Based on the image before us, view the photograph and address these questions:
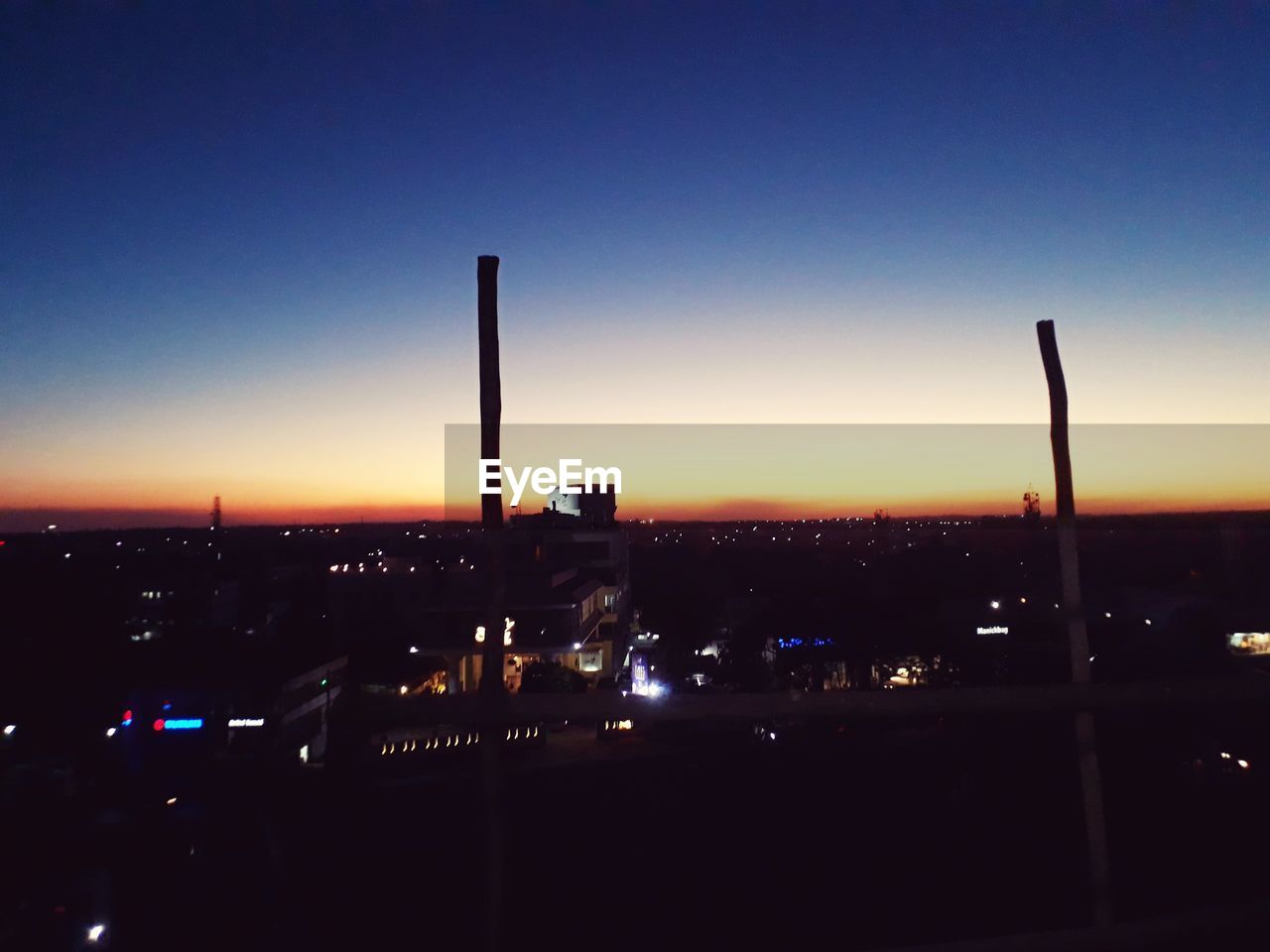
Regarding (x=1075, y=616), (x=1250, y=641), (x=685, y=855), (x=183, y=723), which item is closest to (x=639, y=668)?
(x=183, y=723)

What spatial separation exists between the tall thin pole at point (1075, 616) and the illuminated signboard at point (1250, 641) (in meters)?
6.32

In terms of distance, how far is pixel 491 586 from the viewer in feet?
4.75

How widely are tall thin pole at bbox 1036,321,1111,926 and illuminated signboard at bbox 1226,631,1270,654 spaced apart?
6.32 m

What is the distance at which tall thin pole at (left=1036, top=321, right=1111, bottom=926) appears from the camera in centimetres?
164

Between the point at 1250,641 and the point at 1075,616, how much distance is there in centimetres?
680

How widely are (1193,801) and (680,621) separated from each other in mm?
12844

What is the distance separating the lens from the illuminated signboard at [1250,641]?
6.41 m

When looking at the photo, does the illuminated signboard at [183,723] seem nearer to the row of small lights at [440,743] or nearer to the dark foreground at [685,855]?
the row of small lights at [440,743]

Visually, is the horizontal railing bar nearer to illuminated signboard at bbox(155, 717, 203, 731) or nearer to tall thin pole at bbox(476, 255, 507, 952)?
tall thin pole at bbox(476, 255, 507, 952)

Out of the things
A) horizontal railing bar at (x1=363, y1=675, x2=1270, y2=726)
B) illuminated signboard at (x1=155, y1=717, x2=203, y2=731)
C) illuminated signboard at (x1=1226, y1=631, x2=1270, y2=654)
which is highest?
horizontal railing bar at (x1=363, y1=675, x2=1270, y2=726)

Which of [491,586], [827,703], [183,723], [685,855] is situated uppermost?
[491,586]

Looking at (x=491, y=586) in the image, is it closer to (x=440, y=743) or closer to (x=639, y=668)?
(x=440, y=743)

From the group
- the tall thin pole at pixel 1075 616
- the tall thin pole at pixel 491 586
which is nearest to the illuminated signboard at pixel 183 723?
the tall thin pole at pixel 491 586

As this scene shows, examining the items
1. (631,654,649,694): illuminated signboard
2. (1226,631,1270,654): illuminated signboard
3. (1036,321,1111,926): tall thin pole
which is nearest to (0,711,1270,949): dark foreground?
(1036,321,1111,926): tall thin pole
